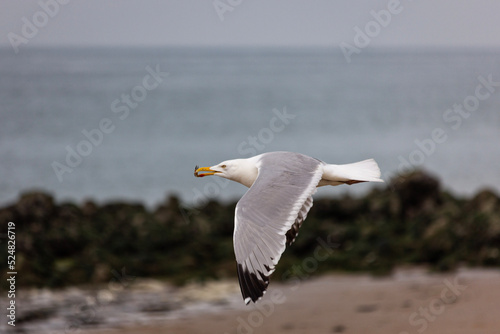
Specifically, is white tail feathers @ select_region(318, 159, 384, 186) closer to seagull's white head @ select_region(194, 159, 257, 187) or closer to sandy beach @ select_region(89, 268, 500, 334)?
seagull's white head @ select_region(194, 159, 257, 187)

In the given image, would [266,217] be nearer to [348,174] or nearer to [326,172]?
[326,172]

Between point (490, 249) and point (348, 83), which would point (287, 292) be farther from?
point (348, 83)

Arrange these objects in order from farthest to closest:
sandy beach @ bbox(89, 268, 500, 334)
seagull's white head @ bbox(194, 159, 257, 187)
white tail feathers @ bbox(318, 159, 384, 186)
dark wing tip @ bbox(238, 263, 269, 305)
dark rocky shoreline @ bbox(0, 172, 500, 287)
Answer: dark rocky shoreline @ bbox(0, 172, 500, 287)
sandy beach @ bbox(89, 268, 500, 334)
seagull's white head @ bbox(194, 159, 257, 187)
white tail feathers @ bbox(318, 159, 384, 186)
dark wing tip @ bbox(238, 263, 269, 305)

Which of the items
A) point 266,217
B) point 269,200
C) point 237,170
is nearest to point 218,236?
point 237,170

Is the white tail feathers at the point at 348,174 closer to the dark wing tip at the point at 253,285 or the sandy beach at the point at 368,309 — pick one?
the dark wing tip at the point at 253,285

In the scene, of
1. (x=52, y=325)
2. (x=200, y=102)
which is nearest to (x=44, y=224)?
(x=52, y=325)

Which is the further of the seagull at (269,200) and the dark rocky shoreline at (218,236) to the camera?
the dark rocky shoreline at (218,236)

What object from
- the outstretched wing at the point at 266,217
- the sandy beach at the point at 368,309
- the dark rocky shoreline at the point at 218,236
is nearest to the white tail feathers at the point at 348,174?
the outstretched wing at the point at 266,217

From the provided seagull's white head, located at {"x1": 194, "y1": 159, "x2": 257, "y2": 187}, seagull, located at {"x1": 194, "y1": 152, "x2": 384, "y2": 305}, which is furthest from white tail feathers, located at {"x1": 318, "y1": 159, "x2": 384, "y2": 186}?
seagull's white head, located at {"x1": 194, "y1": 159, "x2": 257, "y2": 187}

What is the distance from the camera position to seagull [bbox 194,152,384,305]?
5402mm

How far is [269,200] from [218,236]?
6608mm

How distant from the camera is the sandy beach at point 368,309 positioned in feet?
30.9

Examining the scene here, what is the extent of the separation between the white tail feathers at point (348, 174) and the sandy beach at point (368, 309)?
314 centimetres

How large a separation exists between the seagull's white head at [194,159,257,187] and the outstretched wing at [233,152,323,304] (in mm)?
249
